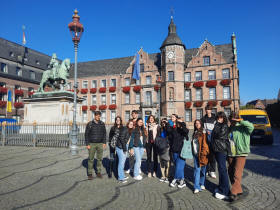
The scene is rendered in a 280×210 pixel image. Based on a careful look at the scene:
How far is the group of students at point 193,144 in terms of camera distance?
4305mm

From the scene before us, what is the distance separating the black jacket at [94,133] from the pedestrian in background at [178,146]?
80.3 inches

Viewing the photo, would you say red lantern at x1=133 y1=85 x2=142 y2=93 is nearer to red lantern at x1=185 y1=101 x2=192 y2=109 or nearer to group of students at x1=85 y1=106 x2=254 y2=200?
red lantern at x1=185 y1=101 x2=192 y2=109

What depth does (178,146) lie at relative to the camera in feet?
17.2

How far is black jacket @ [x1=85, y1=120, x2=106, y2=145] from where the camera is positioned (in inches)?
231

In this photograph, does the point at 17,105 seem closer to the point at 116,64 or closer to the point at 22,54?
the point at 22,54

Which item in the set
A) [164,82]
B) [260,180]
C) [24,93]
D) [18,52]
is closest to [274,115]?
[164,82]

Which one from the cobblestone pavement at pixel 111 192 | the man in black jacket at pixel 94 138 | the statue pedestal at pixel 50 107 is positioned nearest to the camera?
the cobblestone pavement at pixel 111 192

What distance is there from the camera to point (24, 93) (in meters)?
38.7

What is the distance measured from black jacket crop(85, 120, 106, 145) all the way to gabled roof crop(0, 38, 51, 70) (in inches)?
1508

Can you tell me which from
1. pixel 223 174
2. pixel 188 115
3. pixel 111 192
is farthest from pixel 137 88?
pixel 223 174

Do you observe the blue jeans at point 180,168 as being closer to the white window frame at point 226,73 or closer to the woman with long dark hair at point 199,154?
the woman with long dark hair at point 199,154

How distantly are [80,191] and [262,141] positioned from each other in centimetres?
1383

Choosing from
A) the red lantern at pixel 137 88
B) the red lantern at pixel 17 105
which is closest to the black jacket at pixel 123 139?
the red lantern at pixel 137 88

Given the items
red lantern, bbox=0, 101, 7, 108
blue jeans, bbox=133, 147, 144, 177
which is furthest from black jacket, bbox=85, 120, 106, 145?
red lantern, bbox=0, 101, 7, 108
